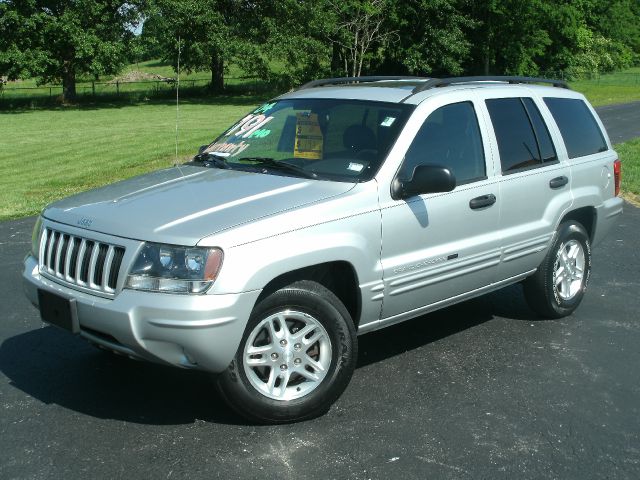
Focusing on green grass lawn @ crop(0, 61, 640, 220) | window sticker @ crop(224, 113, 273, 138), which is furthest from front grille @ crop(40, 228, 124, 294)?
green grass lawn @ crop(0, 61, 640, 220)

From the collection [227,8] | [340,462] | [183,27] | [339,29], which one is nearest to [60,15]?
[183,27]

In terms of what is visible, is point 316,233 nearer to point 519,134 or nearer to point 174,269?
point 174,269

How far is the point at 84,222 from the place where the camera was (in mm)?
4598

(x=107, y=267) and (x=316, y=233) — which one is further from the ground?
(x=316, y=233)

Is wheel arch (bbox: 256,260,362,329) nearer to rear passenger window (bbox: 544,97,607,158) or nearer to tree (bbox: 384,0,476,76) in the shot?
rear passenger window (bbox: 544,97,607,158)

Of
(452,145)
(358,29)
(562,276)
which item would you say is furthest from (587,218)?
(358,29)

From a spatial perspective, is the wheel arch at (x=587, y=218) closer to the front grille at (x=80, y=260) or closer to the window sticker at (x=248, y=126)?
the window sticker at (x=248, y=126)

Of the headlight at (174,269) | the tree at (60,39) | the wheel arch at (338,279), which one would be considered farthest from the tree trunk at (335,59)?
→ the headlight at (174,269)

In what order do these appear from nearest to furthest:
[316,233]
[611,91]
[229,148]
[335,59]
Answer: [316,233], [229,148], [335,59], [611,91]

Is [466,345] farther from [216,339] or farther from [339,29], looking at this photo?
[339,29]

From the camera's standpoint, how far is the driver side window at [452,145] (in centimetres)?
531

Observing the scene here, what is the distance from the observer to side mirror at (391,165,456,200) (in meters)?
4.98

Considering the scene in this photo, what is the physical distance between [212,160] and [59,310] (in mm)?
1662

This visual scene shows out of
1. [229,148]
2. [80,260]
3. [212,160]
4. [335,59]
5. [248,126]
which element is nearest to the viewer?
Answer: [80,260]
